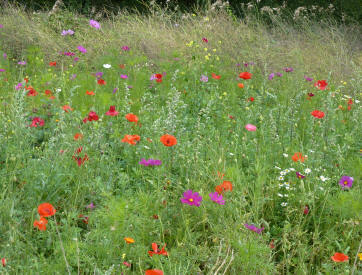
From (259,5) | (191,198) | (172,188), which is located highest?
(259,5)

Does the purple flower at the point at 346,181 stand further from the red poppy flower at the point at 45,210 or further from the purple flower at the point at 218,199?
the red poppy flower at the point at 45,210

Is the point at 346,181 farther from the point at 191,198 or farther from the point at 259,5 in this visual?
the point at 259,5

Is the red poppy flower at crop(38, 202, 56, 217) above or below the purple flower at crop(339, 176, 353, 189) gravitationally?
below

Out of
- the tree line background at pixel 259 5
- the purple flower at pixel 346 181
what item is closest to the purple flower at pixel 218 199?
the purple flower at pixel 346 181

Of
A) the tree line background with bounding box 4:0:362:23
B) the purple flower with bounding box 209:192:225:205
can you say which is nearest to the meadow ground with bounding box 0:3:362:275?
the purple flower with bounding box 209:192:225:205

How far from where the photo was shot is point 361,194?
2184 mm

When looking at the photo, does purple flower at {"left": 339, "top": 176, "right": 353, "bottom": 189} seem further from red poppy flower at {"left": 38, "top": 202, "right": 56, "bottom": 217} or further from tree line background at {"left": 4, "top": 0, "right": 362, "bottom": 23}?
tree line background at {"left": 4, "top": 0, "right": 362, "bottom": 23}

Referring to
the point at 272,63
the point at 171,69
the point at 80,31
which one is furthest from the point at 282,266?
the point at 80,31

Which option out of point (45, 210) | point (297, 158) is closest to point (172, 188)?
point (297, 158)

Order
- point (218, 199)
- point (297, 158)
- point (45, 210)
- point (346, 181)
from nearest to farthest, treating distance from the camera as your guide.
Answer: point (45, 210), point (218, 199), point (346, 181), point (297, 158)

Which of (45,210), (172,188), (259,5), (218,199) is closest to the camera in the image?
(45,210)

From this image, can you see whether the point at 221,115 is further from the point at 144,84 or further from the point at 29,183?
the point at 29,183

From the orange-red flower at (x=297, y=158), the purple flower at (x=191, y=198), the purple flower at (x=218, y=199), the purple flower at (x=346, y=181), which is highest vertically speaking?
the orange-red flower at (x=297, y=158)

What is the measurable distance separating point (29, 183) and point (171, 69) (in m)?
3.00
